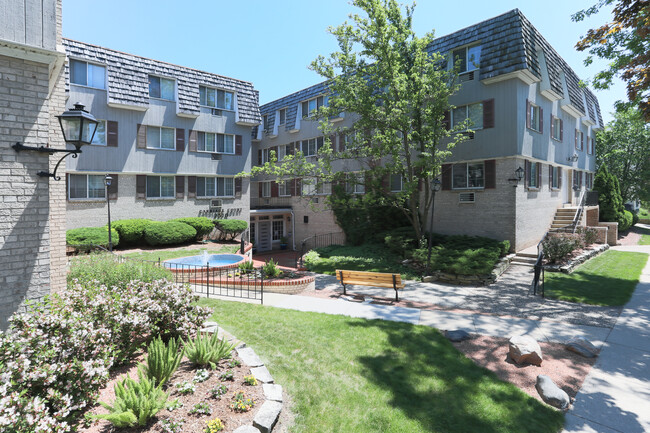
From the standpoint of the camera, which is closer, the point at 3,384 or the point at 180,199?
the point at 3,384

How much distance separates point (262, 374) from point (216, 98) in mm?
22906

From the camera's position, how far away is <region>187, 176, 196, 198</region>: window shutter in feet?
73.3

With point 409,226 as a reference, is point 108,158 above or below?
above

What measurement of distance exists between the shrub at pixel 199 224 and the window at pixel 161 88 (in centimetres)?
800

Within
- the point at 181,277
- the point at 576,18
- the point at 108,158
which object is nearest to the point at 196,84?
the point at 108,158

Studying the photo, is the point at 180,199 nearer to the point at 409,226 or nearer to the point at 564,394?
the point at 409,226

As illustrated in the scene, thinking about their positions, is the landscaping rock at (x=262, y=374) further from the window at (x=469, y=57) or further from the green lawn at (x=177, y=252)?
the window at (x=469, y=57)

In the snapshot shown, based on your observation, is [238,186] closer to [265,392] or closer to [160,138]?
[160,138]

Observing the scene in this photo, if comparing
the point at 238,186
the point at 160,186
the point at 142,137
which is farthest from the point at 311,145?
the point at 142,137

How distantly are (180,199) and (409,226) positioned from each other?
48.8 ft

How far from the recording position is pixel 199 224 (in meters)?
21.0

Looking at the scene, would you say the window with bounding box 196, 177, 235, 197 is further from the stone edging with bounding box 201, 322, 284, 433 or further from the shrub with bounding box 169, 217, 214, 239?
the stone edging with bounding box 201, 322, 284, 433

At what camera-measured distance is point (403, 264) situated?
51.5ft

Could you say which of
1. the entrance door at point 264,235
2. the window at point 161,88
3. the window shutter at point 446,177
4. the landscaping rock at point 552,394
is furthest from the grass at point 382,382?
the entrance door at point 264,235
